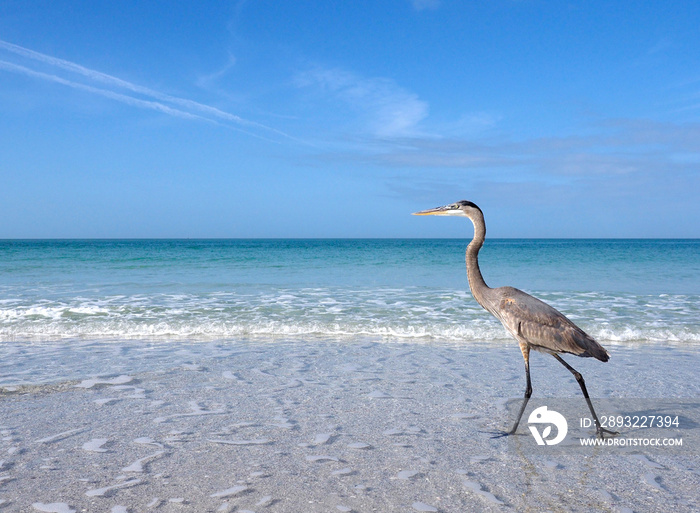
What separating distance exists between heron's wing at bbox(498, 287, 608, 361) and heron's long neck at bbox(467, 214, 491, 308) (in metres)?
0.31

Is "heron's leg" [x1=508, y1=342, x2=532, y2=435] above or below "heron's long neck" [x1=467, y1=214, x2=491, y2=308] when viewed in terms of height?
below

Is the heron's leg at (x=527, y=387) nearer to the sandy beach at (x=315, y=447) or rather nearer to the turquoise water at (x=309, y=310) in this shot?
the sandy beach at (x=315, y=447)

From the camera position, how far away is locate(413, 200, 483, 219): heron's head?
4875 mm

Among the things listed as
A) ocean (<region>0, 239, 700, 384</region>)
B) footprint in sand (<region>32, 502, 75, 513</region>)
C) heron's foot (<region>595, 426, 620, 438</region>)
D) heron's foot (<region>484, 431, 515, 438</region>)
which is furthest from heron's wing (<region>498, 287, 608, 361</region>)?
ocean (<region>0, 239, 700, 384</region>)

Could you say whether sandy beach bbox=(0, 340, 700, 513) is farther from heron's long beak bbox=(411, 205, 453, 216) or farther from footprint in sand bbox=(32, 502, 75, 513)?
heron's long beak bbox=(411, 205, 453, 216)

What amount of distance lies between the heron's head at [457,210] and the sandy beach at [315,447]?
5.88 feet

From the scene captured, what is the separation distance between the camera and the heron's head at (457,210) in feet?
16.0

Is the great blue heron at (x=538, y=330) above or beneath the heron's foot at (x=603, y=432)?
above

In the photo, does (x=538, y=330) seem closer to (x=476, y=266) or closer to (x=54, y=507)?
(x=476, y=266)

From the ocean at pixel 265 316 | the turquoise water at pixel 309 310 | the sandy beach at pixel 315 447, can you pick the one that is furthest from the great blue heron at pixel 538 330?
the turquoise water at pixel 309 310

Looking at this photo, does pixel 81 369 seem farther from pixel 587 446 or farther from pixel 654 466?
pixel 654 466

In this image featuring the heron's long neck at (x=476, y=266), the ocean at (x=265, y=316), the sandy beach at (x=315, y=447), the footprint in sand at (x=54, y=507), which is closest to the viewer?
the footprint in sand at (x=54, y=507)

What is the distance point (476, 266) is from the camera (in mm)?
4637

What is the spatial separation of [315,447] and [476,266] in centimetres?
215
